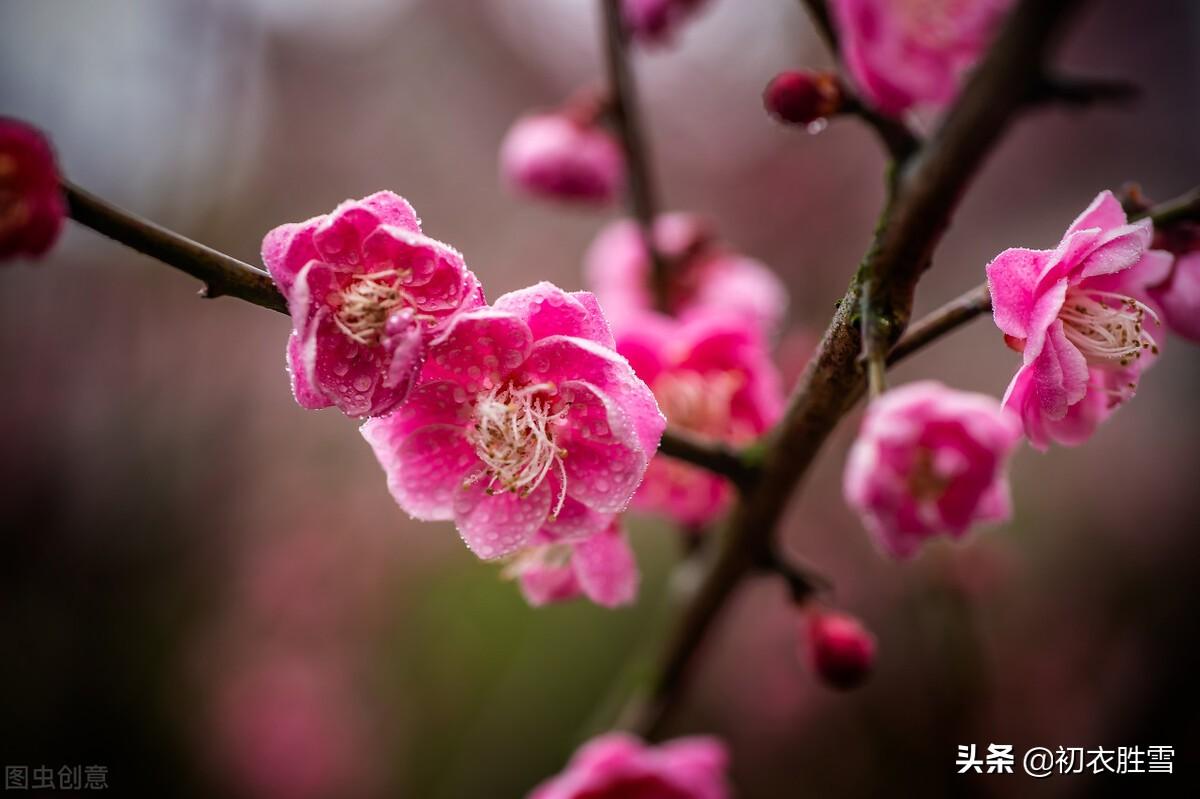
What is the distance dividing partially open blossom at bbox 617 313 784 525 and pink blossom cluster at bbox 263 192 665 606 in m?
0.35

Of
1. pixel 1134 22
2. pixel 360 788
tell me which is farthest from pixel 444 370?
pixel 1134 22

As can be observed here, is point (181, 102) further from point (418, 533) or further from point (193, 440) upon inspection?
point (418, 533)

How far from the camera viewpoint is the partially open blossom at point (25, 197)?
0.45 meters

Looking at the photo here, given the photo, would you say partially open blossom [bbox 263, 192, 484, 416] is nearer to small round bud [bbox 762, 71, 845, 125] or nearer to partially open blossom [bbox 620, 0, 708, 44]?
small round bud [bbox 762, 71, 845, 125]

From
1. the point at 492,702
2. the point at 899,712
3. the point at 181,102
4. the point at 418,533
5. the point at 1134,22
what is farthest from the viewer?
the point at 1134,22

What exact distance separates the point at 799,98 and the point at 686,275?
62cm

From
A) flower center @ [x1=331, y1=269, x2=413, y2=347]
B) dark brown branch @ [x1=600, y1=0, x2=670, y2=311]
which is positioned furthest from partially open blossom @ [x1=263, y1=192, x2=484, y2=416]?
dark brown branch @ [x1=600, y1=0, x2=670, y2=311]

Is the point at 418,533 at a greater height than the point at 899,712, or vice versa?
the point at 418,533

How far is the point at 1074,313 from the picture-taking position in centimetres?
62

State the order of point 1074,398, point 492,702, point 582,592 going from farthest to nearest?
1. point 492,702
2. point 582,592
3. point 1074,398

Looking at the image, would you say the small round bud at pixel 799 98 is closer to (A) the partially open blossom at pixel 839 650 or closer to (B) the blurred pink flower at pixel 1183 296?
(B) the blurred pink flower at pixel 1183 296

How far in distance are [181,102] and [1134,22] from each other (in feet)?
14.4

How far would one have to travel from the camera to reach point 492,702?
2232 millimetres

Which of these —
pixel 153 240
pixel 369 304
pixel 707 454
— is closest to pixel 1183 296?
pixel 707 454
